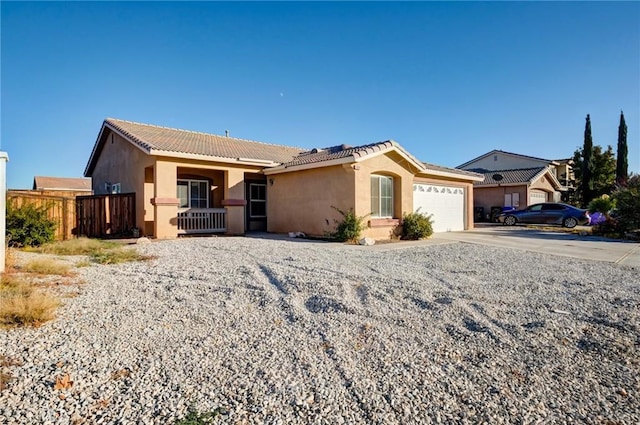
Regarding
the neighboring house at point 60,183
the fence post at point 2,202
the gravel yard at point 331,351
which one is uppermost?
the neighboring house at point 60,183

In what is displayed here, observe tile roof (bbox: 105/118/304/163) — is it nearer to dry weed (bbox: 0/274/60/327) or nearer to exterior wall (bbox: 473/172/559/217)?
dry weed (bbox: 0/274/60/327)

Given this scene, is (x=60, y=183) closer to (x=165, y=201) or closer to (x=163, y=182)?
(x=163, y=182)

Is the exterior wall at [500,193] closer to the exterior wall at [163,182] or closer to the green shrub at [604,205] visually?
the green shrub at [604,205]

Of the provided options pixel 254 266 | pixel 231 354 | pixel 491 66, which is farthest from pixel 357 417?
pixel 491 66

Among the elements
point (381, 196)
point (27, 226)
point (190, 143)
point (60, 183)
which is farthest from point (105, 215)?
point (60, 183)

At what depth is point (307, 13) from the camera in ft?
41.9

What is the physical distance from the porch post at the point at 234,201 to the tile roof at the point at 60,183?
36408 mm

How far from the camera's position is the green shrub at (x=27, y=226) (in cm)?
1014

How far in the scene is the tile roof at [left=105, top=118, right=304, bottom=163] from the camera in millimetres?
14137

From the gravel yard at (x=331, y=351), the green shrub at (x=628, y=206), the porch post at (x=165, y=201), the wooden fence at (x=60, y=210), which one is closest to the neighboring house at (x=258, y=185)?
the porch post at (x=165, y=201)

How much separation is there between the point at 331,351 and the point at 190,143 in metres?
14.7

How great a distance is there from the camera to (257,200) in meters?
17.5

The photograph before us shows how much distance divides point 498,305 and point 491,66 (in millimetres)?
13439

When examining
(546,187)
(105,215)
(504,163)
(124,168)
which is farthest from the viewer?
(504,163)
